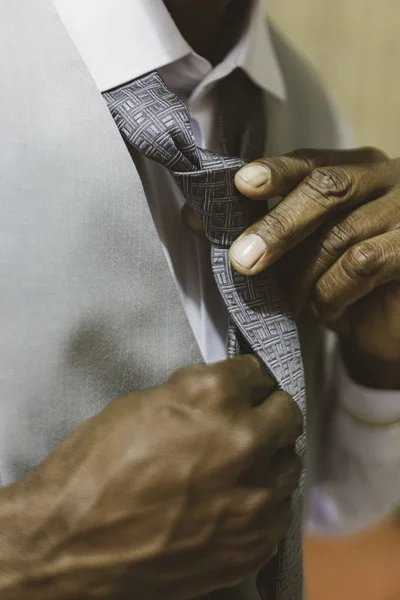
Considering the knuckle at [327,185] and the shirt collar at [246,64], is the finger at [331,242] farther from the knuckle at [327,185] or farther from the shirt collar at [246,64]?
the shirt collar at [246,64]

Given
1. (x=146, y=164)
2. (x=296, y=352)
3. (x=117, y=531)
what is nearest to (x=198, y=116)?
(x=146, y=164)

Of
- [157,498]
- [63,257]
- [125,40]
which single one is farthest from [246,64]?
[157,498]

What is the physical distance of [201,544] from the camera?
31 cm

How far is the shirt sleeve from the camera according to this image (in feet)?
1.61

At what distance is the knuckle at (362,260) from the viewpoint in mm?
353

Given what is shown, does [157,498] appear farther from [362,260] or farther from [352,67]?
[352,67]

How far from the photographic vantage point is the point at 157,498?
0.97 feet

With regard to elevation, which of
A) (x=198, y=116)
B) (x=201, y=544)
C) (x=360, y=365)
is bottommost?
(x=360, y=365)

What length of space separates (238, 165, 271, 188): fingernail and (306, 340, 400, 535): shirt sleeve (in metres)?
0.22

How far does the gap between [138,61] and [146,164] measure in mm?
66

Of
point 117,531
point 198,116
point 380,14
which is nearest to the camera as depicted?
point 117,531

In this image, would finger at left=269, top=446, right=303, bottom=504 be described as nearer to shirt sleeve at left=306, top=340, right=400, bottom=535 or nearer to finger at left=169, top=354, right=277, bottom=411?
finger at left=169, top=354, right=277, bottom=411

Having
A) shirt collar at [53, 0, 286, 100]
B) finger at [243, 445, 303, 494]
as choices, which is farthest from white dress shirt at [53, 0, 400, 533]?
finger at [243, 445, 303, 494]

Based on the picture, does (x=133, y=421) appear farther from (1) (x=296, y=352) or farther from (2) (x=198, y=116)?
(2) (x=198, y=116)
